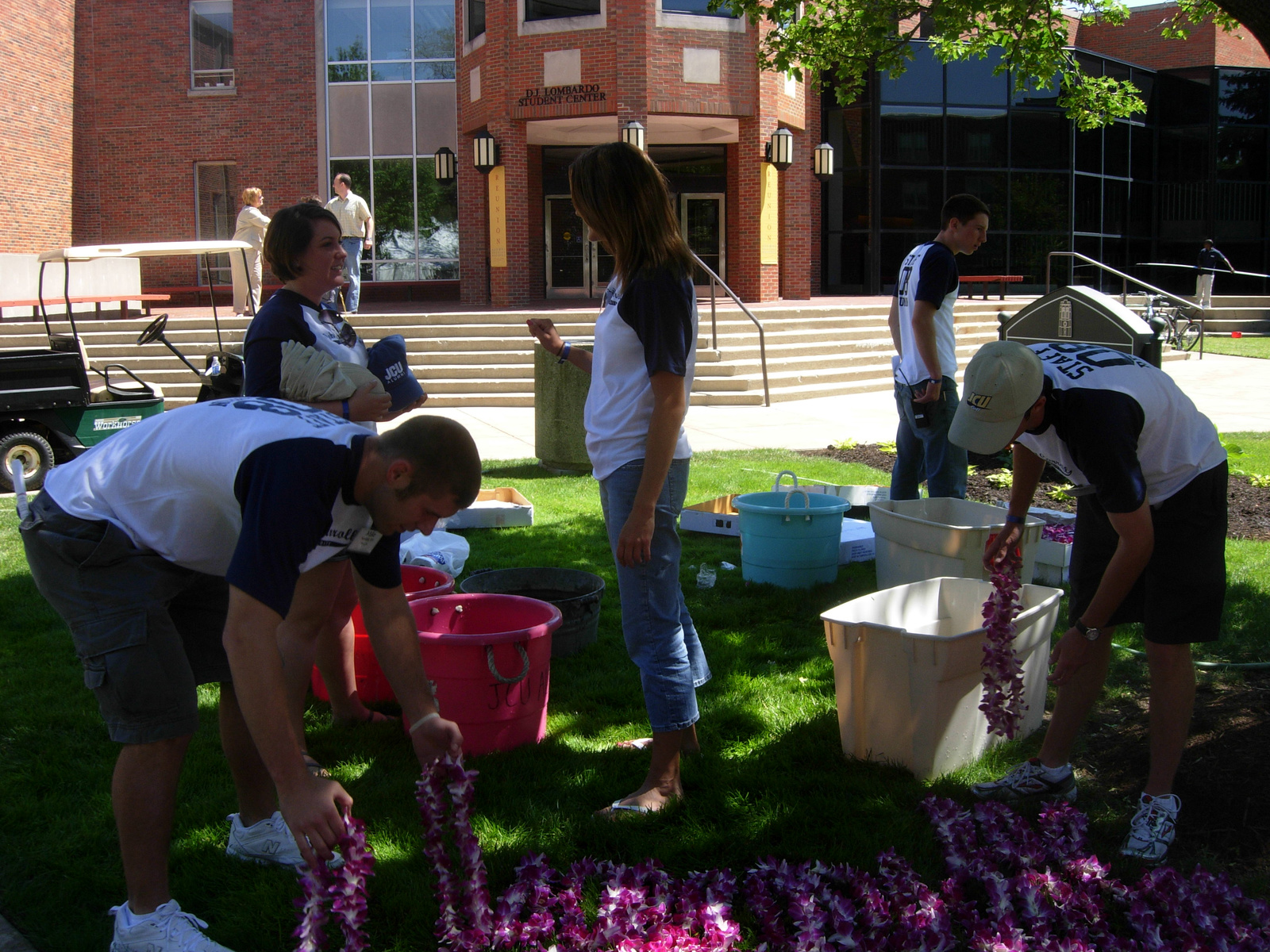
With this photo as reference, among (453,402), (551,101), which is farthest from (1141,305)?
(453,402)

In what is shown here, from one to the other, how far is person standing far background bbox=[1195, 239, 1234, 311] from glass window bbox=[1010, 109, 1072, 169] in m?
4.25

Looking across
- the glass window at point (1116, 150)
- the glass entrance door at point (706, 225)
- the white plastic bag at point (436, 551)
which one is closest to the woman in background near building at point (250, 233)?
the glass entrance door at point (706, 225)

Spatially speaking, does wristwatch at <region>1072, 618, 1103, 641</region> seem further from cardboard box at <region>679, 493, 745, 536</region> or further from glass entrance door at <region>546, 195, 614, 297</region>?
glass entrance door at <region>546, 195, 614, 297</region>

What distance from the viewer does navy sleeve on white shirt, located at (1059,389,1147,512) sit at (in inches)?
107

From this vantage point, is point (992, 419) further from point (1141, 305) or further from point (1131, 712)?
point (1141, 305)

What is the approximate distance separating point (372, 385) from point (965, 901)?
2.24m

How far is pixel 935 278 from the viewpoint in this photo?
512 cm

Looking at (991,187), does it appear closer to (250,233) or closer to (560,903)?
(250,233)

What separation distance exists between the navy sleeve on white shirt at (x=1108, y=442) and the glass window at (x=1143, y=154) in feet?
98.4

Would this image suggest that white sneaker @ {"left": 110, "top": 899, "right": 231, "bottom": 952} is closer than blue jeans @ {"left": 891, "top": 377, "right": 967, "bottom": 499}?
Yes

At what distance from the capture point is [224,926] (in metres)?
2.73

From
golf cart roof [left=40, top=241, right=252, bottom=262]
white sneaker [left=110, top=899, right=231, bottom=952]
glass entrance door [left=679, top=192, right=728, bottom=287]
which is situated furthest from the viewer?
glass entrance door [left=679, top=192, right=728, bottom=287]

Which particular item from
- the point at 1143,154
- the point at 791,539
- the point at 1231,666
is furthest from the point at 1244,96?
the point at 1231,666

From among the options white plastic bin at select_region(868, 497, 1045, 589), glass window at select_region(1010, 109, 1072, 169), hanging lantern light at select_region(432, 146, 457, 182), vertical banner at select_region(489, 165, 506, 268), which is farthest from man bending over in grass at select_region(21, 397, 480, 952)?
glass window at select_region(1010, 109, 1072, 169)
